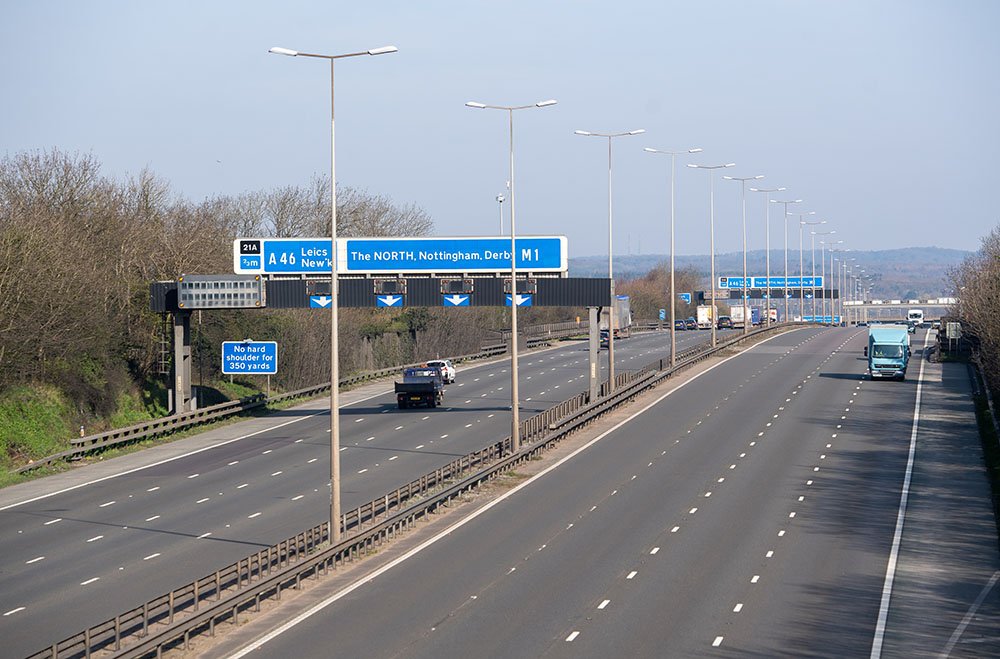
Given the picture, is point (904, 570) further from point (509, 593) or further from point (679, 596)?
point (509, 593)

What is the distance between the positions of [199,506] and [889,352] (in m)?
47.0

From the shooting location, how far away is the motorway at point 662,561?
23547 mm

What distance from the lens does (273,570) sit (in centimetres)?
2753

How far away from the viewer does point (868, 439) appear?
5084cm

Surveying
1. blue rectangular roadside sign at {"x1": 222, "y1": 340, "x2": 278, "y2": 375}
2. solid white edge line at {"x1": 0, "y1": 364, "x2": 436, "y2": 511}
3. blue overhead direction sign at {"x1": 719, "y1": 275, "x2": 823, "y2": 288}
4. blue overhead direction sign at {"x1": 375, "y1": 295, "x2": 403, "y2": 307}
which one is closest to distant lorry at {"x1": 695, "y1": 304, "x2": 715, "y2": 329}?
blue overhead direction sign at {"x1": 719, "y1": 275, "x2": 823, "y2": 288}

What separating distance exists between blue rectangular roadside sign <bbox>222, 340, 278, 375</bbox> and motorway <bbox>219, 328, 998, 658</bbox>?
1821cm

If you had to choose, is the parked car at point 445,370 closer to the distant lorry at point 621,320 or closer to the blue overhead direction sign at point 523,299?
the blue overhead direction sign at point 523,299

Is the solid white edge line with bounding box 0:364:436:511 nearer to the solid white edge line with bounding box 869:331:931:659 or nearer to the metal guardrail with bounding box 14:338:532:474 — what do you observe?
the metal guardrail with bounding box 14:338:532:474

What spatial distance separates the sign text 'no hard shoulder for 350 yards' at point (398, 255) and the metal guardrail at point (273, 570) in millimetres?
12797

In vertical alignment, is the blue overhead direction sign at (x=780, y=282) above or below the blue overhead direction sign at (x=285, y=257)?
below

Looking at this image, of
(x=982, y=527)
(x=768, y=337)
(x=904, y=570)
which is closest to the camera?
(x=904, y=570)

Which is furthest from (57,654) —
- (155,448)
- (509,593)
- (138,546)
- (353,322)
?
(353,322)

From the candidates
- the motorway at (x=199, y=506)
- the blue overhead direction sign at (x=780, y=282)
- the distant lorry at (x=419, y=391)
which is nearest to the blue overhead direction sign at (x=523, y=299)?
the motorway at (x=199, y=506)

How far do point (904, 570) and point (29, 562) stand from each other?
21757 mm
